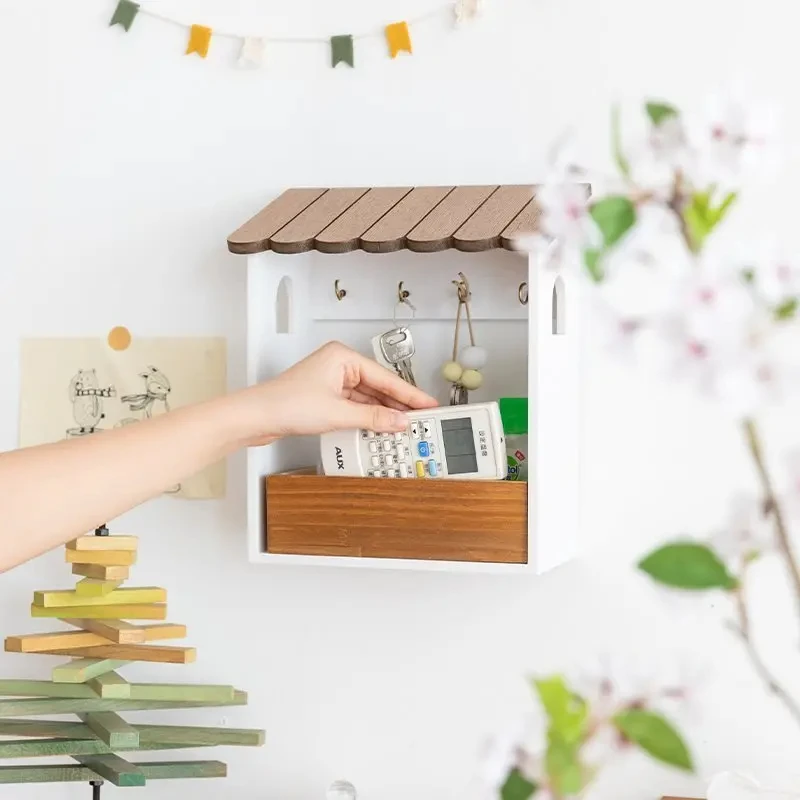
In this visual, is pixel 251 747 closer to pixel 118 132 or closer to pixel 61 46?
pixel 118 132

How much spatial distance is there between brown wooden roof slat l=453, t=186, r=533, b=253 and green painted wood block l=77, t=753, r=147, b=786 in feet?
2.10

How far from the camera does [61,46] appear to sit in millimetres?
1485

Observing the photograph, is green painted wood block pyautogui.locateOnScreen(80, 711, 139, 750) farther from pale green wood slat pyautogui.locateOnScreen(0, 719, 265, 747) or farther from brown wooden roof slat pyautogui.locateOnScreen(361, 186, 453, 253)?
brown wooden roof slat pyautogui.locateOnScreen(361, 186, 453, 253)

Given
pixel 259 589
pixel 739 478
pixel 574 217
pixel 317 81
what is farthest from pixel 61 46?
pixel 574 217

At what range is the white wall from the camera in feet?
4.19

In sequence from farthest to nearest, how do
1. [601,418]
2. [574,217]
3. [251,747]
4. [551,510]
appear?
[251,747], [601,418], [551,510], [574,217]

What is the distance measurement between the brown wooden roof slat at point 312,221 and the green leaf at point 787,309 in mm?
826

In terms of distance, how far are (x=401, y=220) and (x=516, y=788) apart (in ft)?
2.69

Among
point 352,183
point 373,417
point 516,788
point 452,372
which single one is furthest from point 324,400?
point 516,788

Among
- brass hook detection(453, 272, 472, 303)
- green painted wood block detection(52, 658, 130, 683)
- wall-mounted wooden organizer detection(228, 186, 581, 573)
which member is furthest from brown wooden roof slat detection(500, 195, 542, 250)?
green painted wood block detection(52, 658, 130, 683)

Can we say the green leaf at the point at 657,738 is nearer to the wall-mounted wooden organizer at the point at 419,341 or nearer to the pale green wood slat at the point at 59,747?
the wall-mounted wooden organizer at the point at 419,341

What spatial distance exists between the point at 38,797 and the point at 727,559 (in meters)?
1.27

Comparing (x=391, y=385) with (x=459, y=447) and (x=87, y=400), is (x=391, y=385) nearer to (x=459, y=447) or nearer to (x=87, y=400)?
(x=459, y=447)

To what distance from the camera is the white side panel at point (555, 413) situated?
1.16m
